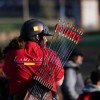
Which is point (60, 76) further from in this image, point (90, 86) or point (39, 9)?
point (39, 9)

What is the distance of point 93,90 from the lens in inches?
258

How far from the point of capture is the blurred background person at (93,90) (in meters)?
6.25

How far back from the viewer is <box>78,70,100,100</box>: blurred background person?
246 inches

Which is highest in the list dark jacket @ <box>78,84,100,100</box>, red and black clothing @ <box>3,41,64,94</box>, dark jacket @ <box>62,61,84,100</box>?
→ red and black clothing @ <box>3,41,64,94</box>

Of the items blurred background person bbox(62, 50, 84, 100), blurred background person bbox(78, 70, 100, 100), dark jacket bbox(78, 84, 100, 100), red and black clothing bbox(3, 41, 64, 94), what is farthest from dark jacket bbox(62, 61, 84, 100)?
red and black clothing bbox(3, 41, 64, 94)

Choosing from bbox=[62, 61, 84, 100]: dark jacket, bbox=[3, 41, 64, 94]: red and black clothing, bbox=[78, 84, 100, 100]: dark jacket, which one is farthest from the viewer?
bbox=[62, 61, 84, 100]: dark jacket

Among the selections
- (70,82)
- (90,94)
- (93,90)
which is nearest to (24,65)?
(90,94)

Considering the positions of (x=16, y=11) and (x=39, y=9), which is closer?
(x=16, y=11)

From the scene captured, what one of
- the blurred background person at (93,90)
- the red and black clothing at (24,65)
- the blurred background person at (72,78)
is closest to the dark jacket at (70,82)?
the blurred background person at (72,78)

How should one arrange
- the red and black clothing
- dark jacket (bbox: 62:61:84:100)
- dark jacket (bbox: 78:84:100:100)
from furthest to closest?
1. dark jacket (bbox: 62:61:84:100)
2. dark jacket (bbox: 78:84:100:100)
3. the red and black clothing

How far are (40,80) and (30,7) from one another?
275ft

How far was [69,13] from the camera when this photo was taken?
81875mm

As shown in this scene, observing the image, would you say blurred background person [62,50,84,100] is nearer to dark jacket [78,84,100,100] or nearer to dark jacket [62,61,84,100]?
dark jacket [62,61,84,100]

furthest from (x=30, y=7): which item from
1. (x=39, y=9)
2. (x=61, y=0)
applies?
(x=61, y=0)
